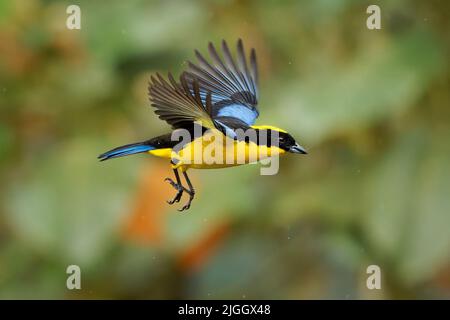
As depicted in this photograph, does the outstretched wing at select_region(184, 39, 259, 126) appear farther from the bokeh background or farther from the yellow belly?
the bokeh background

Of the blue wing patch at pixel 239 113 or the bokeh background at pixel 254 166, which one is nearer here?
the blue wing patch at pixel 239 113

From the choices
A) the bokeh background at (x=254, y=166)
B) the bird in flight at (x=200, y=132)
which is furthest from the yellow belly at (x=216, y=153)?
the bokeh background at (x=254, y=166)

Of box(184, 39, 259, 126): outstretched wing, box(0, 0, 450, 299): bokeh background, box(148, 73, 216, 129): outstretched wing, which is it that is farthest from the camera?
box(0, 0, 450, 299): bokeh background

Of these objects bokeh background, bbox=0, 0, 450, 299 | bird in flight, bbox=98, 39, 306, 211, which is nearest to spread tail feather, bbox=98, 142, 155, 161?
bird in flight, bbox=98, 39, 306, 211

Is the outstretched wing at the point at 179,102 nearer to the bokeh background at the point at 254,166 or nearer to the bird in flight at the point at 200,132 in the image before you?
the bird in flight at the point at 200,132

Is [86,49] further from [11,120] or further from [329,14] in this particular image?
[329,14]

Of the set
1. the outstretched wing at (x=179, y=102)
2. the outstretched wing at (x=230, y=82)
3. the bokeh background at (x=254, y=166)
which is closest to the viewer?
the outstretched wing at (x=179, y=102)

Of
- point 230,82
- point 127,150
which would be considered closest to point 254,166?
point 230,82
